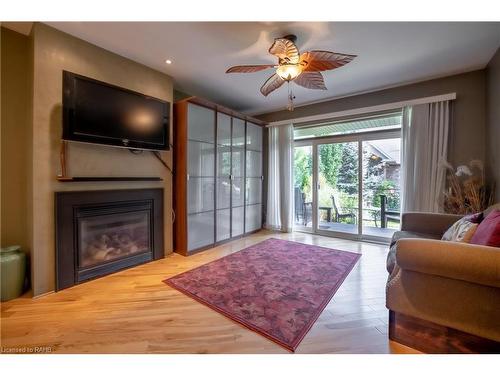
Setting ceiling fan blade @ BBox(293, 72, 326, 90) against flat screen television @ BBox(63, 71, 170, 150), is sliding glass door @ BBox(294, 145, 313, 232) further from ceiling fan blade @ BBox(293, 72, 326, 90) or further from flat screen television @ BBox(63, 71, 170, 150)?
flat screen television @ BBox(63, 71, 170, 150)

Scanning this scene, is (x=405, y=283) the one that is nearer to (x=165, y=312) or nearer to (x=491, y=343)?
(x=491, y=343)

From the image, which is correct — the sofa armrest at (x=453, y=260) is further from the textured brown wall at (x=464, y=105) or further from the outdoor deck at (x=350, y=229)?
the outdoor deck at (x=350, y=229)

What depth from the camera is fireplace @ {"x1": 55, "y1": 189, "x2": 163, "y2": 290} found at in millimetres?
2195

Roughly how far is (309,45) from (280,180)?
268 centimetres

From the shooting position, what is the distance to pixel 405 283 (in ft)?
4.63

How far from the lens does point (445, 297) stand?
1.29 meters

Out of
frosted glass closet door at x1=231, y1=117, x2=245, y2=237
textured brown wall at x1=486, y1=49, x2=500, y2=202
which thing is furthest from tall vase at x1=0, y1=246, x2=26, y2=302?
textured brown wall at x1=486, y1=49, x2=500, y2=202

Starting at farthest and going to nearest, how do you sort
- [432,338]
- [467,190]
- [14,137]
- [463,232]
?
[467,190] < [14,137] < [463,232] < [432,338]

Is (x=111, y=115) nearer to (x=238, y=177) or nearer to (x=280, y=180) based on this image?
(x=238, y=177)

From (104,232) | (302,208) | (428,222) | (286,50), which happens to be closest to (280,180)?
(302,208)

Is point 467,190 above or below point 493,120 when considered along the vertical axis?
below

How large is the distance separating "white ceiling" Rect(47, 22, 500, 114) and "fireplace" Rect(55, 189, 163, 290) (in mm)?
1624

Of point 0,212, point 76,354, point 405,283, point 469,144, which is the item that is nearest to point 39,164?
point 0,212
